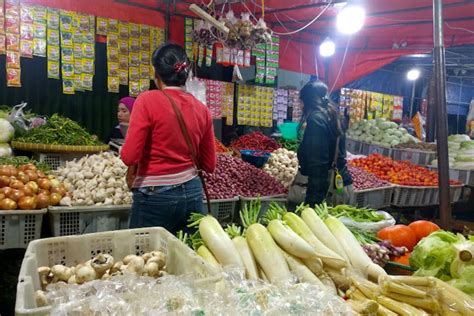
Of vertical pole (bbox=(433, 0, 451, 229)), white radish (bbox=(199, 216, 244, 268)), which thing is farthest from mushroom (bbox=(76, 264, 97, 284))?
vertical pole (bbox=(433, 0, 451, 229))

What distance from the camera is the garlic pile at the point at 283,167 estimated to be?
557 centimetres

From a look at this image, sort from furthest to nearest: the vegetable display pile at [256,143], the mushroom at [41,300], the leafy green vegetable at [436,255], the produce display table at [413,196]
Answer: the vegetable display pile at [256,143], the produce display table at [413,196], the leafy green vegetable at [436,255], the mushroom at [41,300]

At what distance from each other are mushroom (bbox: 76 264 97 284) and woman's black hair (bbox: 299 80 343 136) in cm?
277

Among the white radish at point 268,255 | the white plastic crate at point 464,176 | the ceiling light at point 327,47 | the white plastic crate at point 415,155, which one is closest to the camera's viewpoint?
the white radish at point 268,255

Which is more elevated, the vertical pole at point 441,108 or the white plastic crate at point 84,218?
the vertical pole at point 441,108

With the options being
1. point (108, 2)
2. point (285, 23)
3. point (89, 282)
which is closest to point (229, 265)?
point (89, 282)

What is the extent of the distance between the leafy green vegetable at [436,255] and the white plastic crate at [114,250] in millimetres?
1112

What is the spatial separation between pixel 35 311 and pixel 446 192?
9.27ft

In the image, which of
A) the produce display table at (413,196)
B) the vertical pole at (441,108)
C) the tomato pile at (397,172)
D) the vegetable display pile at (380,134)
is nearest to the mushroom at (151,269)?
the vertical pole at (441,108)

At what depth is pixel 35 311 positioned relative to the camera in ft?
3.96

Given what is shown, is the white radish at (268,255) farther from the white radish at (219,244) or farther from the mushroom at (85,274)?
the mushroom at (85,274)

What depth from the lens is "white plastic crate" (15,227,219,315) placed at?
5.18 feet

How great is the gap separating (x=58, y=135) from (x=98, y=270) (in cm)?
348

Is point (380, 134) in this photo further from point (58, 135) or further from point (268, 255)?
point (268, 255)
